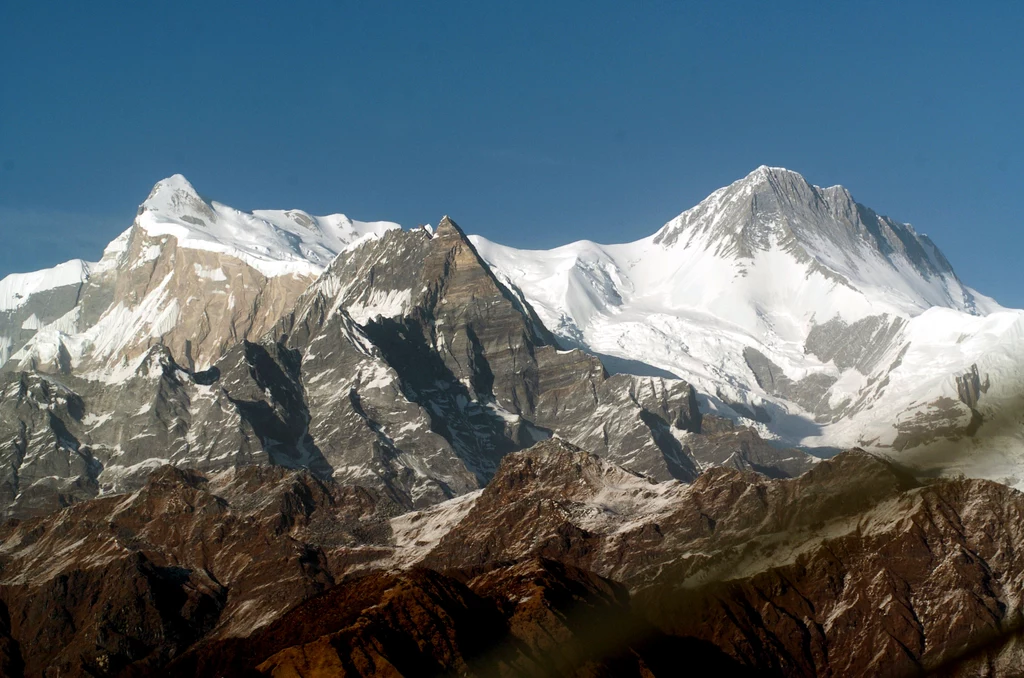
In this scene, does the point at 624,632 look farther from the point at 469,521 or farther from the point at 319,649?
the point at 469,521

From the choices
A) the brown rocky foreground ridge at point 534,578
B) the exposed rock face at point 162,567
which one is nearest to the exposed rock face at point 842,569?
the brown rocky foreground ridge at point 534,578

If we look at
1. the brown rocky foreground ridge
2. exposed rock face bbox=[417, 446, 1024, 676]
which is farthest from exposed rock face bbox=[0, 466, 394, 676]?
exposed rock face bbox=[417, 446, 1024, 676]

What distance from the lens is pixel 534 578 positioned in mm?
92250

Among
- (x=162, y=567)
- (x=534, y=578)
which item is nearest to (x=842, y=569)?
(x=534, y=578)

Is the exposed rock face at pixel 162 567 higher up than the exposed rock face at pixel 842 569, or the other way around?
the exposed rock face at pixel 162 567

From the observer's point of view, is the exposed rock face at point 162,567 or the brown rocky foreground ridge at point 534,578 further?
the exposed rock face at point 162,567

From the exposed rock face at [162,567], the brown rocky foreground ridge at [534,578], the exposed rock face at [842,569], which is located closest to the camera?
the brown rocky foreground ridge at [534,578]

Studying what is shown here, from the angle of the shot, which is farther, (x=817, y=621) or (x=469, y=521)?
(x=469, y=521)

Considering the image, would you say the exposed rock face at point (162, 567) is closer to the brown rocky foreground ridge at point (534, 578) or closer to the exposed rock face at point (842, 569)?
the brown rocky foreground ridge at point (534, 578)

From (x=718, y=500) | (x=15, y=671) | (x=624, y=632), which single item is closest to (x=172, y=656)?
(x=15, y=671)

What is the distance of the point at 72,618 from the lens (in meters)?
150

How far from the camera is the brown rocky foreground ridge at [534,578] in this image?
6253cm

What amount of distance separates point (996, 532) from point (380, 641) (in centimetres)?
7373

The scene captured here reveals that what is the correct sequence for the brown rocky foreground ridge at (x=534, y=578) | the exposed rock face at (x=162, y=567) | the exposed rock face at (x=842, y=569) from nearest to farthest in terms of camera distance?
the brown rocky foreground ridge at (x=534, y=578), the exposed rock face at (x=842, y=569), the exposed rock face at (x=162, y=567)
